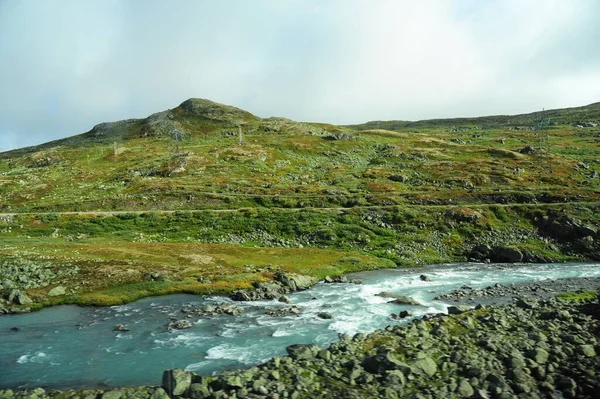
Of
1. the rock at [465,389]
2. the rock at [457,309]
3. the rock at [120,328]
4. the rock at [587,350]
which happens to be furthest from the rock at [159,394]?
the rock at [587,350]

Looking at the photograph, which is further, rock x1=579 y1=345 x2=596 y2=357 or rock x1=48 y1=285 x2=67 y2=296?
rock x1=48 y1=285 x2=67 y2=296

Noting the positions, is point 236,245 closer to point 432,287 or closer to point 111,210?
point 432,287

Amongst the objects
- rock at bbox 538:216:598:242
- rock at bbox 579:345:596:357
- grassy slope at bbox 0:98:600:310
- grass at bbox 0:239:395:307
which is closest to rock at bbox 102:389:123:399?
grass at bbox 0:239:395:307

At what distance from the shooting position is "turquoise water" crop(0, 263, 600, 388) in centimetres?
2820

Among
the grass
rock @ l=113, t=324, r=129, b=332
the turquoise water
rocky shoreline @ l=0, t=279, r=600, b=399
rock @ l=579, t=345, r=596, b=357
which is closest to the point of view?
rocky shoreline @ l=0, t=279, r=600, b=399

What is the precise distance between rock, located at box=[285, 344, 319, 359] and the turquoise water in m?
1.51

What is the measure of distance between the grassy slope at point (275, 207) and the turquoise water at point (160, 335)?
6373 millimetres

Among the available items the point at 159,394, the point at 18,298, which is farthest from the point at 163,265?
the point at 159,394

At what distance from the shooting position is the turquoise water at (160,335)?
92.5 ft

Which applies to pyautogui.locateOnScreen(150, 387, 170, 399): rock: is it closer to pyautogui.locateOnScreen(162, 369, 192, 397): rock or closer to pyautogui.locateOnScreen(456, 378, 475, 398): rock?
pyautogui.locateOnScreen(162, 369, 192, 397): rock

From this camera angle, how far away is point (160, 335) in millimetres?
35406

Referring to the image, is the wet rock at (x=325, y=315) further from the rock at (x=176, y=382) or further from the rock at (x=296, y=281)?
the rock at (x=176, y=382)

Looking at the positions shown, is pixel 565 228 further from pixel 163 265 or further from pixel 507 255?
pixel 163 265

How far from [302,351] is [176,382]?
9278 millimetres
